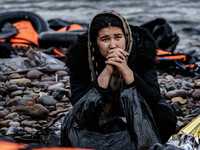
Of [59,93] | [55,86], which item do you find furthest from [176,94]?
[55,86]

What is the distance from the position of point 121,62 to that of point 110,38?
21 cm

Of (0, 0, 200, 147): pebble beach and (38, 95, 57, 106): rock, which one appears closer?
(0, 0, 200, 147): pebble beach

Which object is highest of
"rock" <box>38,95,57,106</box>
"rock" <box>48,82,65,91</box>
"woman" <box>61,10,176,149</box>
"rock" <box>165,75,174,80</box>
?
"woman" <box>61,10,176,149</box>

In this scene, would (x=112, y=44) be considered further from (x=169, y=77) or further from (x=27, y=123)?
(x=169, y=77)

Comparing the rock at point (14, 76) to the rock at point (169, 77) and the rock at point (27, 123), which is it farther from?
the rock at point (169, 77)

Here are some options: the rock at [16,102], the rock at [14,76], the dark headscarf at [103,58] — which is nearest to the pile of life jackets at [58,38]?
the rock at [14,76]

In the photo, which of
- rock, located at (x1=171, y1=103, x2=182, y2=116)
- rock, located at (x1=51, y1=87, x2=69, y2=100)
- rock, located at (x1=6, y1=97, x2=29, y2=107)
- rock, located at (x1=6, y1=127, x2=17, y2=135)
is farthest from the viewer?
rock, located at (x1=51, y1=87, x2=69, y2=100)

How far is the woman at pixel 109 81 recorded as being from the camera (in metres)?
2.36

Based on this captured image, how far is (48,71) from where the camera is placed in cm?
487

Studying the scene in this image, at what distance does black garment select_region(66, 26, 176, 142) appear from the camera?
8.46 ft

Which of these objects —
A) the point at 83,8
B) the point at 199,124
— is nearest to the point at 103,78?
the point at 199,124

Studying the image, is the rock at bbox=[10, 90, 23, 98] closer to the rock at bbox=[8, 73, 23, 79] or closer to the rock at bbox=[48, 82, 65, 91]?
the rock at bbox=[48, 82, 65, 91]

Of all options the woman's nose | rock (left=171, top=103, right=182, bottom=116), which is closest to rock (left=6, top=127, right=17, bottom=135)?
the woman's nose

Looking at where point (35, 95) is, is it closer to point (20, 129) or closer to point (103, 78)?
point (20, 129)
